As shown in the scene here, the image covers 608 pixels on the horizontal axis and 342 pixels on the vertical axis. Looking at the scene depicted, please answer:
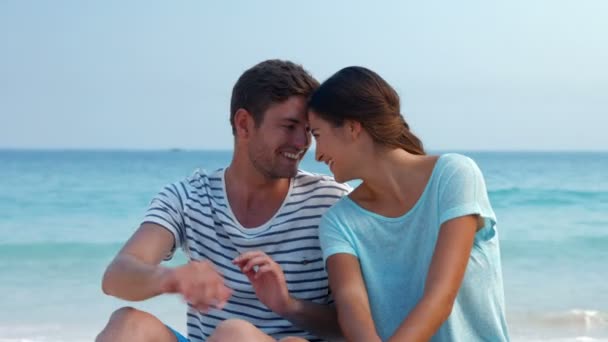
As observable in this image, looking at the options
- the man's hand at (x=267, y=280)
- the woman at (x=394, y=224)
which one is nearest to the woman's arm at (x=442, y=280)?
the woman at (x=394, y=224)

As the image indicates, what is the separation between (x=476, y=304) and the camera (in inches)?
118

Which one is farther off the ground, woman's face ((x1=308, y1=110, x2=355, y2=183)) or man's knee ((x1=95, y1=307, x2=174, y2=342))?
woman's face ((x1=308, y1=110, x2=355, y2=183))

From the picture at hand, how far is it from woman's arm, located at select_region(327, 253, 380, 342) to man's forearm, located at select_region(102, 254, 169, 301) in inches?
23.1

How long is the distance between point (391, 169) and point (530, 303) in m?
5.34

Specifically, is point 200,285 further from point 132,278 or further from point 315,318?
point 315,318

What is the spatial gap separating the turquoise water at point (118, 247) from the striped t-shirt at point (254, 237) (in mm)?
3646

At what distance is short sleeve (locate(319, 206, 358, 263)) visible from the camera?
3.13 metres

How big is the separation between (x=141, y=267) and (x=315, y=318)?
25.4 inches

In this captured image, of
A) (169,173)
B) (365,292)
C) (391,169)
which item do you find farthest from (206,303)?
(169,173)

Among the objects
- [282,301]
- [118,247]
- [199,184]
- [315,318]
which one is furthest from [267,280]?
[118,247]

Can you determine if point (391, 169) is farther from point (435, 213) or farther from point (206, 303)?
point (206, 303)

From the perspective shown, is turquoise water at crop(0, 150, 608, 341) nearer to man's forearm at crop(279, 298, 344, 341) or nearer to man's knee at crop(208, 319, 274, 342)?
man's forearm at crop(279, 298, 344, 341)

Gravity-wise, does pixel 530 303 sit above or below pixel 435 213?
below

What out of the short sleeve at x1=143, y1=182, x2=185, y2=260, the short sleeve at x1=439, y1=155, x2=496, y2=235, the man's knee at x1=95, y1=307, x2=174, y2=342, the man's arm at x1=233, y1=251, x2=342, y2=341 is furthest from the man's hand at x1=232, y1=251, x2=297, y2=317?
the short sleeve at x1=439, y1=155, x2=496, y2=235
